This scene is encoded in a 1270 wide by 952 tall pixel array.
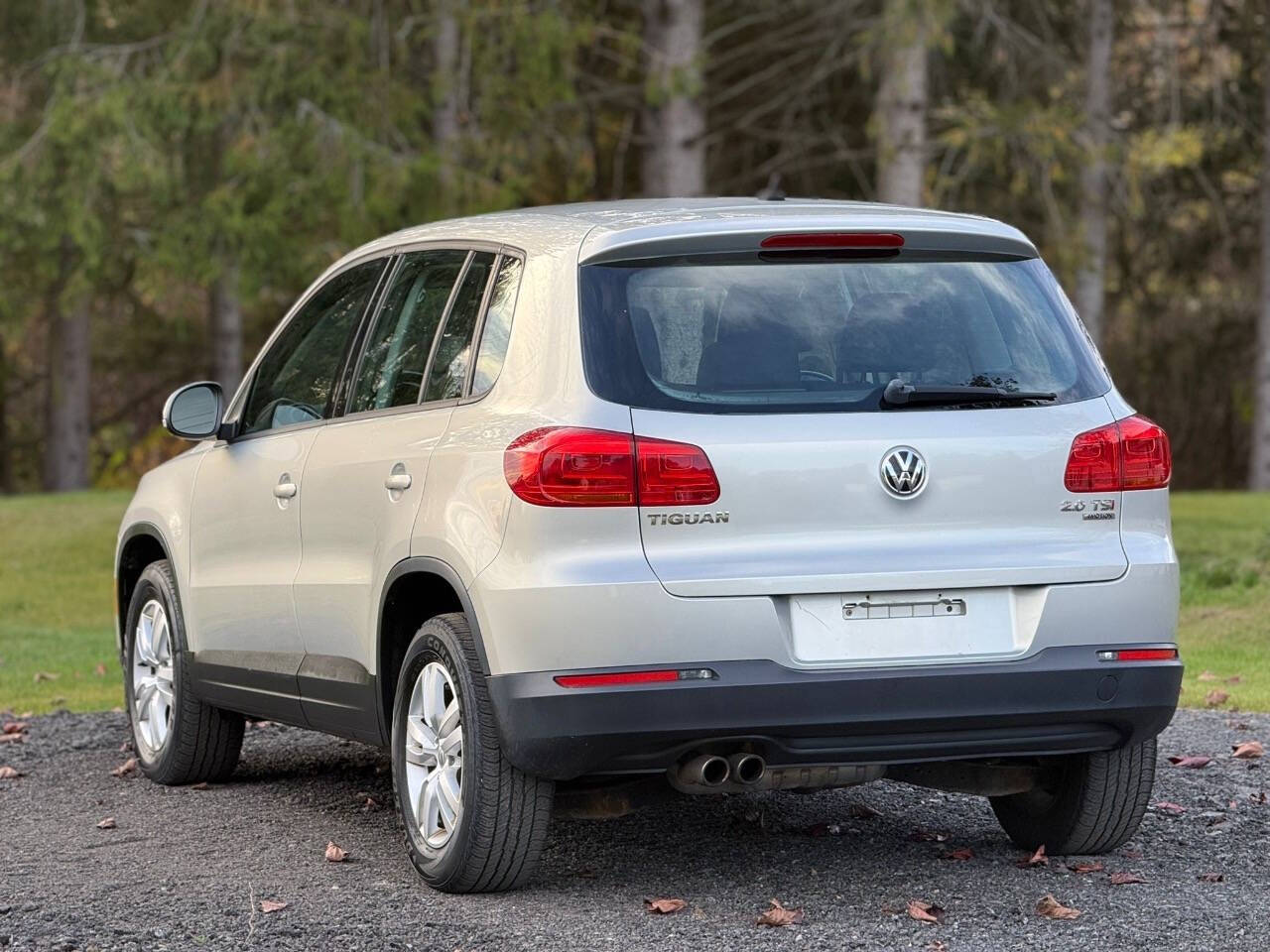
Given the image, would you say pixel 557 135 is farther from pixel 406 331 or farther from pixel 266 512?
pixel 406 331

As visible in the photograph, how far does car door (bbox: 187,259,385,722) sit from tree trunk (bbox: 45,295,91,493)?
24868mm

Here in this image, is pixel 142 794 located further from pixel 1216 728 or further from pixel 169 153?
pixel 169 153

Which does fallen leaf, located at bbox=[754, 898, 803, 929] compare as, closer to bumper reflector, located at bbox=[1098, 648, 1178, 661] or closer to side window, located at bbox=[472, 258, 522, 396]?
bumper reflector, located at bbox=[1098, 648, 1178, 661]

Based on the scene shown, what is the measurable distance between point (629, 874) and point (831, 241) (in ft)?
6.46

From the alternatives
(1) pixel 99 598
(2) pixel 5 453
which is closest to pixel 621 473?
(1) pixel 99 598

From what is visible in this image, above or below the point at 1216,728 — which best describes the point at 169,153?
above

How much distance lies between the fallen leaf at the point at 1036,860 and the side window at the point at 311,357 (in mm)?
2598

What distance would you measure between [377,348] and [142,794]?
223 cm

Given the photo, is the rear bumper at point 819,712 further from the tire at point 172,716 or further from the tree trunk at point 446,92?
the tree trunk at point 446,92

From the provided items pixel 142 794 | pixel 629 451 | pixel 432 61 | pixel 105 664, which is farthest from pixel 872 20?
pixel 629 451

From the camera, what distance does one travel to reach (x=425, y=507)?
19.7ft

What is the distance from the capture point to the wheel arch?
604cm

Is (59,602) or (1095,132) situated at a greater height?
(1095,132)

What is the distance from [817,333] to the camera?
580cm
